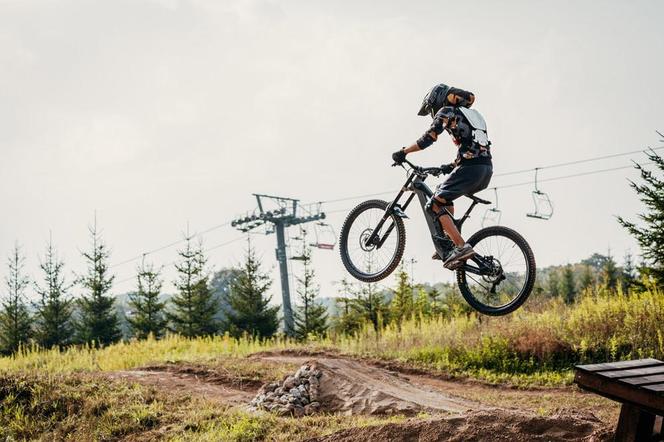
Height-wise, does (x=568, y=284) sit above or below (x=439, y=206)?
below

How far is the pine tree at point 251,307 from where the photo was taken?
28.9 meters

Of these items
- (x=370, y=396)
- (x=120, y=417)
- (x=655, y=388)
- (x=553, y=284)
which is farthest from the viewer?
(x=553, y=284)

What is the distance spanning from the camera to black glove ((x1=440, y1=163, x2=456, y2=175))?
708 cm

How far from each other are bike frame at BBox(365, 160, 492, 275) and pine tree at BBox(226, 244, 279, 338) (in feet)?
71.2

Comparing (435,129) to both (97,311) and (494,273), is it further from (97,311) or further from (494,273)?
(97,311)

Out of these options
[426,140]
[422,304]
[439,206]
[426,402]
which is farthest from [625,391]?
[422,304]

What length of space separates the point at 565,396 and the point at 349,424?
5.54 metres

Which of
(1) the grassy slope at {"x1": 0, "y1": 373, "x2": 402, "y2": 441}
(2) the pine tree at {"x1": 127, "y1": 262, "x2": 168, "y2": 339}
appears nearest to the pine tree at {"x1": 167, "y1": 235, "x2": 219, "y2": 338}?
(2) the pine tree at {"x1": 127, "y1": 262, "x2": 168, "y2": 339}

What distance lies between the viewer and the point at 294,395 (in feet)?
35.8

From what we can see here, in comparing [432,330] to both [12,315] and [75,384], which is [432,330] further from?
[12,315]

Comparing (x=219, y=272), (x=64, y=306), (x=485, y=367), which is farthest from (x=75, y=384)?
(x=219, y=272)

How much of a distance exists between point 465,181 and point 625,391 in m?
2.68

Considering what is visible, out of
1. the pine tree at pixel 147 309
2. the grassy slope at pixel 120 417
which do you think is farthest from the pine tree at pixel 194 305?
the grassy slope at pixel 120 417

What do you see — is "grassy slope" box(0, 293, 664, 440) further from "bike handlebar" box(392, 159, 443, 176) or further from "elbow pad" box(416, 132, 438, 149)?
"elbow pad" box(416, 132, 438, 149)
